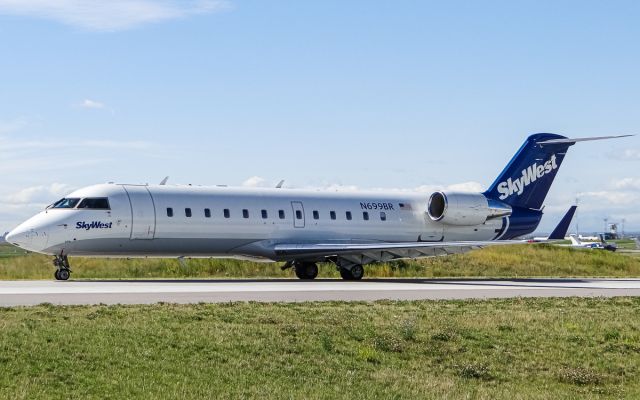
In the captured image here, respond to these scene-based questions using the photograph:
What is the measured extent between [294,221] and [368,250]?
3.20 m

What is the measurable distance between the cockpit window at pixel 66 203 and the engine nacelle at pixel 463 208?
15281 millimetres

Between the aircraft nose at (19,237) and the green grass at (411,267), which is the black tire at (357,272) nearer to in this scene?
the green grass at (411,267)

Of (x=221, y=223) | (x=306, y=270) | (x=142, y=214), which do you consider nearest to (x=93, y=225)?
(x=142, y=214)

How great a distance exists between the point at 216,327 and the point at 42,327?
2899 mm

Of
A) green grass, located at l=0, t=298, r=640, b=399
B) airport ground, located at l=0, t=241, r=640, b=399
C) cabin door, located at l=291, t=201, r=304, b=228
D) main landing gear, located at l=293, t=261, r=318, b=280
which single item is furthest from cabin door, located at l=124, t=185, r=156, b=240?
green grass, located at l=0, t=298, r=640, b=399

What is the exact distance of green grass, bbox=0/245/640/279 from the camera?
4059 centimetres

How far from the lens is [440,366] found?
1487 centimetres

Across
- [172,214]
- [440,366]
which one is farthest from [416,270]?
[440,366]

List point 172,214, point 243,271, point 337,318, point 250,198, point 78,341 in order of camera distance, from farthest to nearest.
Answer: point 243,271, point 250,198, point 172,214, point 337,318, point 78,341

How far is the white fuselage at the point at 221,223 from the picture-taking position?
1284 inches

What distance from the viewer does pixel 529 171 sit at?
42.2m

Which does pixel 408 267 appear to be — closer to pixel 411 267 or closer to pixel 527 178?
pixel 411 267

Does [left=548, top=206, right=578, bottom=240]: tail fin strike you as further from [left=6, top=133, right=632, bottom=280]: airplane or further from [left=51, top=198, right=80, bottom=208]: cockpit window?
[left=51, top=198, right=80, bottom=208]: cockpit window

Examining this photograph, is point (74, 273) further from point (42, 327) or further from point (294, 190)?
point (42, 327)
